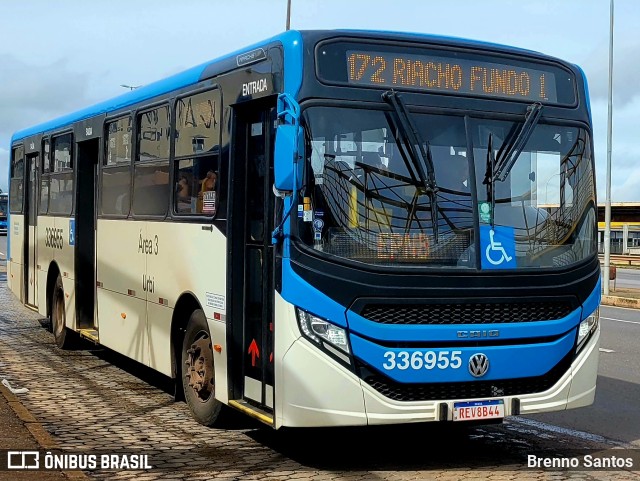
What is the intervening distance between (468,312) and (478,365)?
38 centimetres

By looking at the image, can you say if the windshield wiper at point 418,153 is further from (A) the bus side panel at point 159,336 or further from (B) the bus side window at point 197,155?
(A) the bus side panel at point 159,336

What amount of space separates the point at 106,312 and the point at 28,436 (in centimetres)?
411

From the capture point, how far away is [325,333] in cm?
691

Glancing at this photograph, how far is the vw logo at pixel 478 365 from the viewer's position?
716cm

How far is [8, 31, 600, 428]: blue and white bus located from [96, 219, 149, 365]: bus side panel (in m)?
1.71

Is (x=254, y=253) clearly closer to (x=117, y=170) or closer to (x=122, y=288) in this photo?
(x=122, y=288)

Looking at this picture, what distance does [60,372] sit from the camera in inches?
469

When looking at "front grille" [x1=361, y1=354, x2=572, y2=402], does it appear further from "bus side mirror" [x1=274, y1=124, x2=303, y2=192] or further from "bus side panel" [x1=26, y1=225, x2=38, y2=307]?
"bus side panel" [x1=26, y1=225, x2=38, y2=307]

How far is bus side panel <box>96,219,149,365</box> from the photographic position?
10469mm

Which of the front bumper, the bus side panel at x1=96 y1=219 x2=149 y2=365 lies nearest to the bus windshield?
the front bumper

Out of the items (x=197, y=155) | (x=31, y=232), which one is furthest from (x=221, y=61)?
(x=31, y=232)

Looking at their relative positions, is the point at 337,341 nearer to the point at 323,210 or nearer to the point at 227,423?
the point at 323,210

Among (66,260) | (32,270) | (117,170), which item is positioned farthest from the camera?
(32,270)

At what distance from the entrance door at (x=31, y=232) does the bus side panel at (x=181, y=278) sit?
6.25 meters
